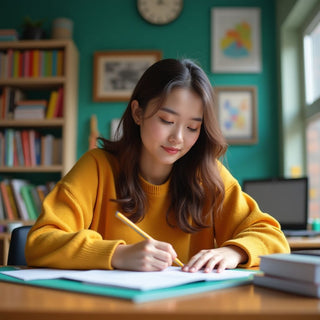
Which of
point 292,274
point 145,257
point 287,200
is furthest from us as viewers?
point 287,200

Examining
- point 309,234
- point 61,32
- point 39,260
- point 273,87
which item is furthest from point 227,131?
point 39,260

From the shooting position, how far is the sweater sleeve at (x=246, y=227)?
1.04 metres

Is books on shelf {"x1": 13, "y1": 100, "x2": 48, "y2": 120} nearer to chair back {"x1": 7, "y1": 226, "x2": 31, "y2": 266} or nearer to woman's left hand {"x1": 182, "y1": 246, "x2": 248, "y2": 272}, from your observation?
chair back {"x1": 7, "y1": 226, "x2": 31, "y2": 266}

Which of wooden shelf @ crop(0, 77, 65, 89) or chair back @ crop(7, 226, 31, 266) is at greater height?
wooden shelf @ crop(0, 77, 65, 89)

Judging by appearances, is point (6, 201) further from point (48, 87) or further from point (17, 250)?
point (17, 250)

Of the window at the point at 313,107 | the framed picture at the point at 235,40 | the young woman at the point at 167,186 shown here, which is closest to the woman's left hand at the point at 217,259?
the young woman at the point at 167,186

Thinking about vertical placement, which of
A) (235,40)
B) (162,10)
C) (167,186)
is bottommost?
(167,186)

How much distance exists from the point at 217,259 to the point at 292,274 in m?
0.24

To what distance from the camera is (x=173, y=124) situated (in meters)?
1.20

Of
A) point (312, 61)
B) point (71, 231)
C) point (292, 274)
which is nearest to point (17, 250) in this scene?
point (71, 231)

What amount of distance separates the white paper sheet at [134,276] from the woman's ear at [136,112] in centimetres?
59

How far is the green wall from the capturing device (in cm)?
330

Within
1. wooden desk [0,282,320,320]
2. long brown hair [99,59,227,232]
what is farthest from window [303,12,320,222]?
wooden desk [0,282,320,320]

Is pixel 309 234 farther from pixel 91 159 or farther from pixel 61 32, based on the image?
pixel 61 32
